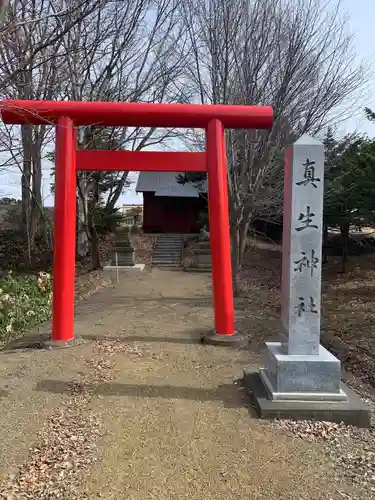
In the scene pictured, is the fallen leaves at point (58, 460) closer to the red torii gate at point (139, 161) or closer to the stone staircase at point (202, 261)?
the red torii gate at point (139, 161)

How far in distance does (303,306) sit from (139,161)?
12.9ft

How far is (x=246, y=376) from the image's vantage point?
5523mm

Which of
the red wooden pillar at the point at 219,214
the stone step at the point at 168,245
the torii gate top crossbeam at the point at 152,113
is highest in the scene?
the torii gate top crossbeam at the point at 152,113

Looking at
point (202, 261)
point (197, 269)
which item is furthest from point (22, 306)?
point (202, 261)

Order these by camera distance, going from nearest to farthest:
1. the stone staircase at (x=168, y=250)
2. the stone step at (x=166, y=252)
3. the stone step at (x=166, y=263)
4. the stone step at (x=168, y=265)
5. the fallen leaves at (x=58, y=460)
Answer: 1. the fallen leaves at (x=58, y=460)
2. the stone step at (x=168, y=265)
3. the stone step at (x=166, y=263)
4. the stone staircase at (x=168, y=250)
5. the stone step at (x=166, y=252)

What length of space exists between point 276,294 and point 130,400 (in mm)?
10792

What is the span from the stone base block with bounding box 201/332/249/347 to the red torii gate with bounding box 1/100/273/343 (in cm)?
2

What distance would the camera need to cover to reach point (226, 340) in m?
7.35

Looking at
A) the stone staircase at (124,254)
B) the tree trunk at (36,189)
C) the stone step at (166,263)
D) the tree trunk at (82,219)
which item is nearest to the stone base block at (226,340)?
the tree trunk at (36,189)

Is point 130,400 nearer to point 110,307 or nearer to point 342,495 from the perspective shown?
point 342,495

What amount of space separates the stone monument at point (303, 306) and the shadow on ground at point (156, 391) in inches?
15.1

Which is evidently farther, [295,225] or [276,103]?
[276,103]

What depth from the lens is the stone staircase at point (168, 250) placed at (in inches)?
864

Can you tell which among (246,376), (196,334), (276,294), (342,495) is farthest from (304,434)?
(276,294)
